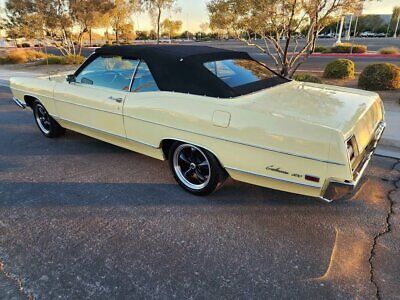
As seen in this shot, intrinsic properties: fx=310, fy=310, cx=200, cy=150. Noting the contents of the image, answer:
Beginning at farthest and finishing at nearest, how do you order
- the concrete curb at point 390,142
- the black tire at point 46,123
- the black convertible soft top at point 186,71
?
the black tire at point 46,123 < the concrete curb at point 390,142 < the black convertible soft top at point 186,71

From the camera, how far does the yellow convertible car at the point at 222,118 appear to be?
7.97ft

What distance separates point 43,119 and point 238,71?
3419mm

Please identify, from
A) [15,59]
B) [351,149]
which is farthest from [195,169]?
[15,59]

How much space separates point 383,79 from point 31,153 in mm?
8138

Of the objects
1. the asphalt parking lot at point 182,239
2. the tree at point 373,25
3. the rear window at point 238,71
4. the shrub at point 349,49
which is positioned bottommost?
the asphalt parking lot at point 182,239

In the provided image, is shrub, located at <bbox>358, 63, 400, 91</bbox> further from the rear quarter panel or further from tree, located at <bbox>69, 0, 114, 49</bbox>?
tree, located at <bbox>69, 0, 114, 49</bbox>

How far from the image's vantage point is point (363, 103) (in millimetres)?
3037

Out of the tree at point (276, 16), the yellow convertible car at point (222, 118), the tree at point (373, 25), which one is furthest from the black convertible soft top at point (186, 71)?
the tree at point (373, 25)

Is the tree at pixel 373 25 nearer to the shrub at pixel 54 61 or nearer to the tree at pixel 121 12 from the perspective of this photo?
the tree at pixel 121 12

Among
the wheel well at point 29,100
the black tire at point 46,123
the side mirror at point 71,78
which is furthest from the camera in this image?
the wheel well at point 29,100

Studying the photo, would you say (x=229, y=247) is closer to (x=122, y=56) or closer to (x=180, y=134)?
(x=180, y=134)

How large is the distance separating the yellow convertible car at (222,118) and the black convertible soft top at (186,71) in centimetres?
1

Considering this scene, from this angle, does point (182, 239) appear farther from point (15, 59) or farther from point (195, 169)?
point (15, 59)

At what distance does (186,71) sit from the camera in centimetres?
315
